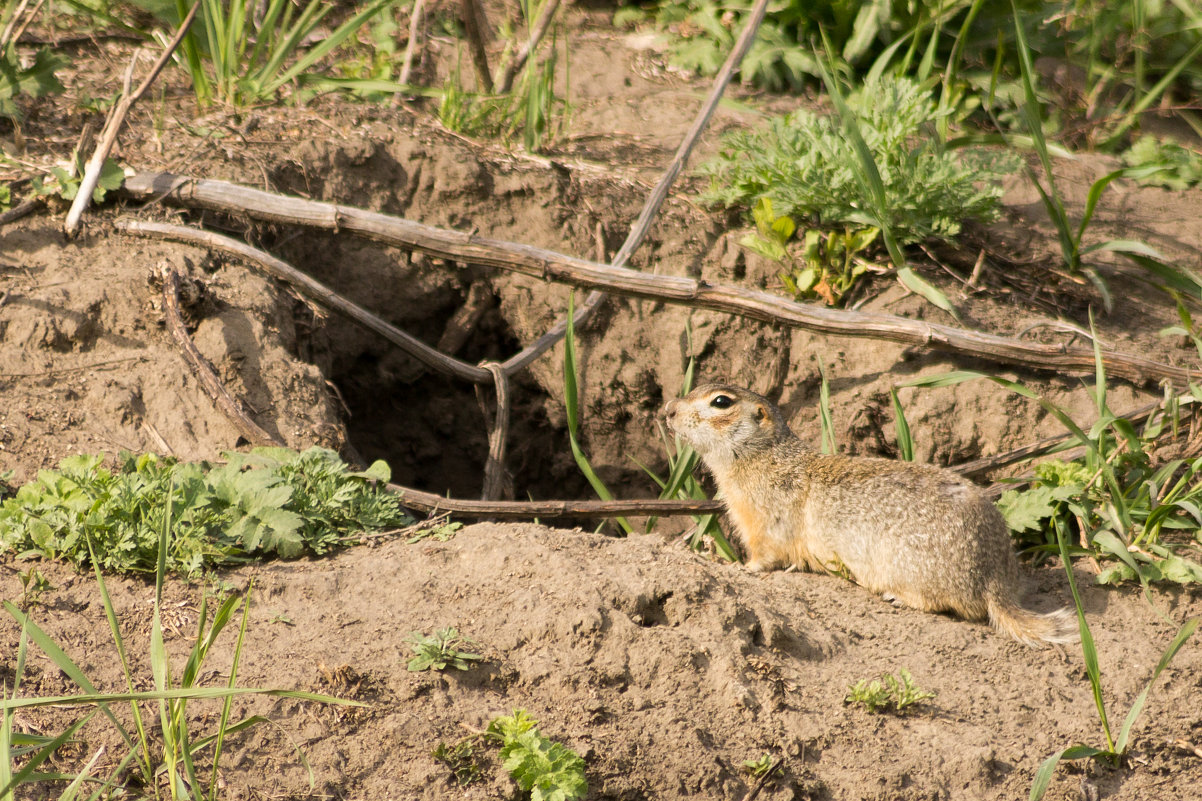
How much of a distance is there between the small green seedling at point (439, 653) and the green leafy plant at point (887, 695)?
1.27 m

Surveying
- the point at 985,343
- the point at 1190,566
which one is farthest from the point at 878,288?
the point at 1190,566

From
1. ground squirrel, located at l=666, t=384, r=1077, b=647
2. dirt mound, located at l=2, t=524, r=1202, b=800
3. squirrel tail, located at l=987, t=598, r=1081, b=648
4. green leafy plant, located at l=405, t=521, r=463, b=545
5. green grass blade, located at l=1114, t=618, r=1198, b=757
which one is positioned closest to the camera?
dirt mound, located at l=2, t=524, r=1202, b=800

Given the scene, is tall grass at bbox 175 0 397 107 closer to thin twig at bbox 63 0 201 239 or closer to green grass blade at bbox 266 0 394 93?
green grass blade at bbox 266 0 394 93

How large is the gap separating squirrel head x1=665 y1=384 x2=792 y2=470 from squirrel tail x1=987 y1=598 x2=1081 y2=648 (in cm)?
134

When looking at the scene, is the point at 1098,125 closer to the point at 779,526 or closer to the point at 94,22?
the point at 779,526

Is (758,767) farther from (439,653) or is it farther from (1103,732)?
(1103,732)

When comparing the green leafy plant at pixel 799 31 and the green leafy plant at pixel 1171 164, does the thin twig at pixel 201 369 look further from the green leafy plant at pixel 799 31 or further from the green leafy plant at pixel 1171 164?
the green leafy plant at pixel 1171 164

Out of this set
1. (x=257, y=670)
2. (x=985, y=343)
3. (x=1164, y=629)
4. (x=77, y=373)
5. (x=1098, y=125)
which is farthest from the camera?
(x=1098, y=125)

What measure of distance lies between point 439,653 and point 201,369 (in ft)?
7.08

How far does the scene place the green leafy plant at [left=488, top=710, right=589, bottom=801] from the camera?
2920 millimetres

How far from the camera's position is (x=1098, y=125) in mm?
7453

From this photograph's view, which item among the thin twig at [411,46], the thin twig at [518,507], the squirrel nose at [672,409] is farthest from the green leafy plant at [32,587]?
the thin twig at [411,46]

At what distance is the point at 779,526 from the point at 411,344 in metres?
2.08

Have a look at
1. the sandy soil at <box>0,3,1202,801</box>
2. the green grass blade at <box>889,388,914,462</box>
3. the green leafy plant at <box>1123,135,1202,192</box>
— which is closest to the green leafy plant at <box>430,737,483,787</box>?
the sandy soil at <box>0,3,1202,801</box>
